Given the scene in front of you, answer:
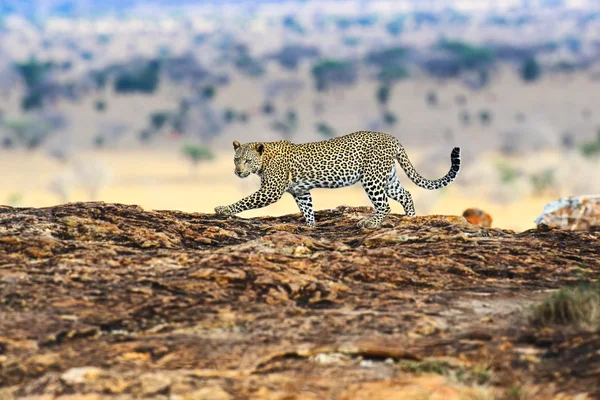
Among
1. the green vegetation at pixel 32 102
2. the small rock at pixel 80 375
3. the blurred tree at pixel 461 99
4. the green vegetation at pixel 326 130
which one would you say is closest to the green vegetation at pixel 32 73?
the green vegetation at pixel 32 102

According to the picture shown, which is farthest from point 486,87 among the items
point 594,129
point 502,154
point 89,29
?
point 89,29

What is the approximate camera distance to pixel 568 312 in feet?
22.1

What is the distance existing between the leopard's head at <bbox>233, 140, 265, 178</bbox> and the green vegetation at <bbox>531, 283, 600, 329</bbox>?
474cm

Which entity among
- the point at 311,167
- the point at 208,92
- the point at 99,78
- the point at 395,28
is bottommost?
the point at 311,167

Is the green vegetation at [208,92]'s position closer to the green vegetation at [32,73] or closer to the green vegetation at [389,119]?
the green vegetation at [32,73]

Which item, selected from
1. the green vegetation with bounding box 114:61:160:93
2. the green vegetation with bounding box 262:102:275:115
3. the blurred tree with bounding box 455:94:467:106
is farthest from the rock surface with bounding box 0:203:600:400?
the green vegetation with bounding box 114:61:160:93

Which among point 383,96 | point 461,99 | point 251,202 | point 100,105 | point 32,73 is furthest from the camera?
point 32,73

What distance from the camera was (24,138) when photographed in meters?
48.7

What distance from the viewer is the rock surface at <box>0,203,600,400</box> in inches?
237

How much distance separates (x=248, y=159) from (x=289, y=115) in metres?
44.8

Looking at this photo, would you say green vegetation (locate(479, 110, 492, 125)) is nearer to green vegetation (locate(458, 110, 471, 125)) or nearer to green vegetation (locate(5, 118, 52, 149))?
green vegetation (locate(458, 110, 471, 125))

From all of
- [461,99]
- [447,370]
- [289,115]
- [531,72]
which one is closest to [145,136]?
[289,115]

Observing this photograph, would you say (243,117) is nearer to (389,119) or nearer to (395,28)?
(389,119)

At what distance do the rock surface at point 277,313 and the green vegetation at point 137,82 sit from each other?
53444mm
